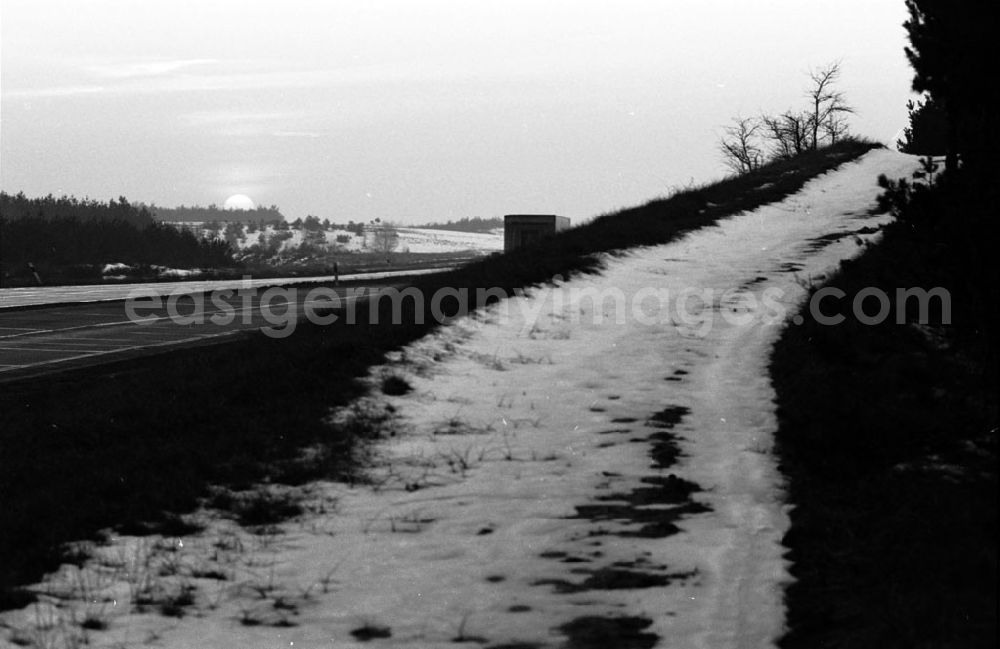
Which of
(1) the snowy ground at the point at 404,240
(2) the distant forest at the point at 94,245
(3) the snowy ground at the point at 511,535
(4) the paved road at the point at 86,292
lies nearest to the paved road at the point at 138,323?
(4) the paved road at the point at 86,292

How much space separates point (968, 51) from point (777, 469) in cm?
398

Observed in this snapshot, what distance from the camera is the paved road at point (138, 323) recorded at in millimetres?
18531

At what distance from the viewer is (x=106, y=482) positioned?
7.45 metres

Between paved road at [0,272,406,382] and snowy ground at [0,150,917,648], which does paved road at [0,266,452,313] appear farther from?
snowy ground at [0,150,917,648]

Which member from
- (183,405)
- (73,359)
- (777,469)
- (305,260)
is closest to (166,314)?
(73,359)

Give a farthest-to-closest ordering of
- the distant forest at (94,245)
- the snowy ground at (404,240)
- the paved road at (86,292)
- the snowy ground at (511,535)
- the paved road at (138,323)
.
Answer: the snowy ground at (404,240) → the distant forest at (94,245) → the paved road at (86,292) → the paved road at (138,323) → the snowy ground at (511,535)

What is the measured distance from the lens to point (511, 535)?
638 cm

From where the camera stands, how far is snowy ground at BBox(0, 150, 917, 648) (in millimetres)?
5195

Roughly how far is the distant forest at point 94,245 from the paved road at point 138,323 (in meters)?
37.1

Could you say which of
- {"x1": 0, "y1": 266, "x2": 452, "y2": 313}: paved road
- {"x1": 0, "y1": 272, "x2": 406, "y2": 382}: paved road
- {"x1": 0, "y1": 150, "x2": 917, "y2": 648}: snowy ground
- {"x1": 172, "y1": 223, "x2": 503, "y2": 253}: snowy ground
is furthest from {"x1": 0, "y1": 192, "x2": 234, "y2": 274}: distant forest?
{"x1": 0, "y1": 150, "x2": 917, "y2": 648}: snowy ground

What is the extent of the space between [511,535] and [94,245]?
73.2 meters

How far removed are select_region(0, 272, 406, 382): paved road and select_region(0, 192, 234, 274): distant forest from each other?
3708 centimetres

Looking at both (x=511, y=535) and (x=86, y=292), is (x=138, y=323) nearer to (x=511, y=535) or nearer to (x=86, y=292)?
(x=86, y=292)

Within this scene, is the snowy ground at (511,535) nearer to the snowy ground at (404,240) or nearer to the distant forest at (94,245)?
the distant forest at (94,245)
